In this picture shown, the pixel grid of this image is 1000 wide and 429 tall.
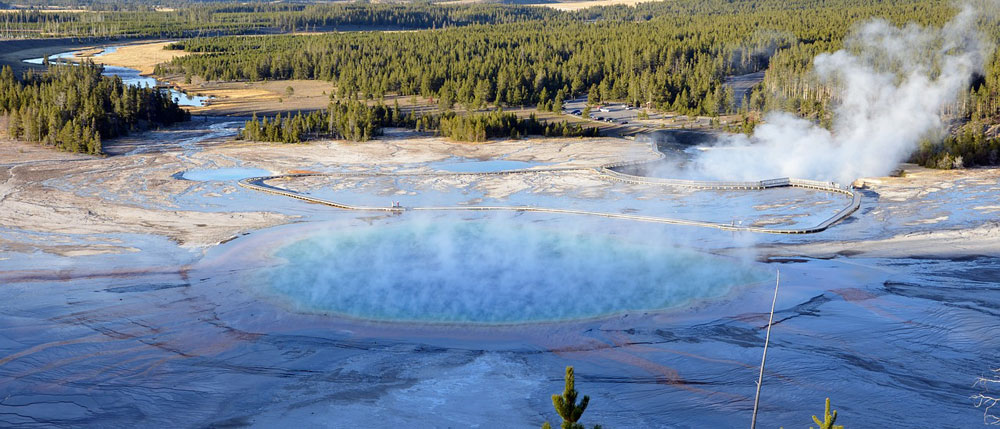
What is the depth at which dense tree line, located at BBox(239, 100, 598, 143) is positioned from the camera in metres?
50.1

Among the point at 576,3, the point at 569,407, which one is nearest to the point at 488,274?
the point at 569,407

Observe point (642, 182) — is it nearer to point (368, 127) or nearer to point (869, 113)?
point (368, 127)

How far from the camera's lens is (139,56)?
101 metres

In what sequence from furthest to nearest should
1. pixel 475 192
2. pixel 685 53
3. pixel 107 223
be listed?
pixel 685 53, pixel 475 192, pixel 107 223

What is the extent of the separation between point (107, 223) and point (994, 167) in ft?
117

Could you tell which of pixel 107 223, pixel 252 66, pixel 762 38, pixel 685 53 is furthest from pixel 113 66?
pixel 107 223

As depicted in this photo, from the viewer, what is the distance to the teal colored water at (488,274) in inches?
885

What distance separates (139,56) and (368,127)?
60108 mm

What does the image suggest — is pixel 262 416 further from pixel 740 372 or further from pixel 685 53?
pixel 685 53

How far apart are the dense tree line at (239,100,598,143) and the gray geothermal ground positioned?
12907 millimetres

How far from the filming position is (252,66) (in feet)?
266

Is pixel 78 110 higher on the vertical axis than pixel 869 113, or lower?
lower

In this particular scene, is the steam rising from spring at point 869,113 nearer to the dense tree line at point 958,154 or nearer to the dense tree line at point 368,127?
the dense tree line at point 958,154

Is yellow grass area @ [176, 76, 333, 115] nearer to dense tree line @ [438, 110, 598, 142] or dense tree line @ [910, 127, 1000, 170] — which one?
dense tree line @ [438, 110, 598, 142]
